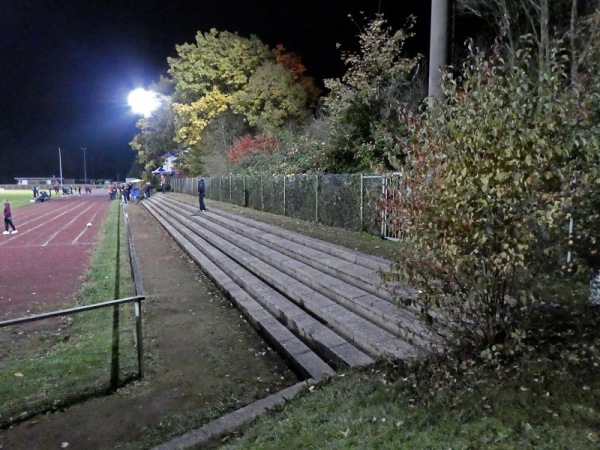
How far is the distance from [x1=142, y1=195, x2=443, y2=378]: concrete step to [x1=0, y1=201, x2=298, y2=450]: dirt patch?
40cm

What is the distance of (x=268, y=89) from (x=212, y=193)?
722 cm

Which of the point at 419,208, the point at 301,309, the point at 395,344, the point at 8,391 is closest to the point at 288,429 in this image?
the point at 395,344

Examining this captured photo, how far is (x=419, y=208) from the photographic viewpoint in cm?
341

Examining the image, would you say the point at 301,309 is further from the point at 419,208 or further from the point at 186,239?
the point at 186,239

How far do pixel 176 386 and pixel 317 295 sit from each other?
248 cm

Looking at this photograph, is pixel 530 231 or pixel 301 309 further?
pixel 301 309

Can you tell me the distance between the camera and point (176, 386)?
4.83m

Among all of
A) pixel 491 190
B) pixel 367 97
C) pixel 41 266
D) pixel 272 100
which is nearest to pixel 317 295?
pixel 491 190

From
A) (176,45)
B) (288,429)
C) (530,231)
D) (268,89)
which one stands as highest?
(176,45)

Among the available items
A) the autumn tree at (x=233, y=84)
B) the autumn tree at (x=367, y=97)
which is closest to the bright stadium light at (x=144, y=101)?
the autumn tree at (x=233, y=84)

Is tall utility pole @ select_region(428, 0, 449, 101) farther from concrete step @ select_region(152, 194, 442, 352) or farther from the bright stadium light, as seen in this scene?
the bright stadium light

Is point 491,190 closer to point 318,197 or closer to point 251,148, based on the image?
point 318,197

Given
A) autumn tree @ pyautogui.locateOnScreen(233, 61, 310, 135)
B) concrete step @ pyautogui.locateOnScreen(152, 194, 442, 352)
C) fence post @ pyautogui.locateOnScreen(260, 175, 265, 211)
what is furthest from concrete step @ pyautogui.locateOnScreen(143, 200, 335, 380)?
autumn tree @ pyautogui.locateOnScreen(233, 61, 310, 135)

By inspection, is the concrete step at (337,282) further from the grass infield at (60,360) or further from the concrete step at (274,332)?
the grass infield at (60,360)
